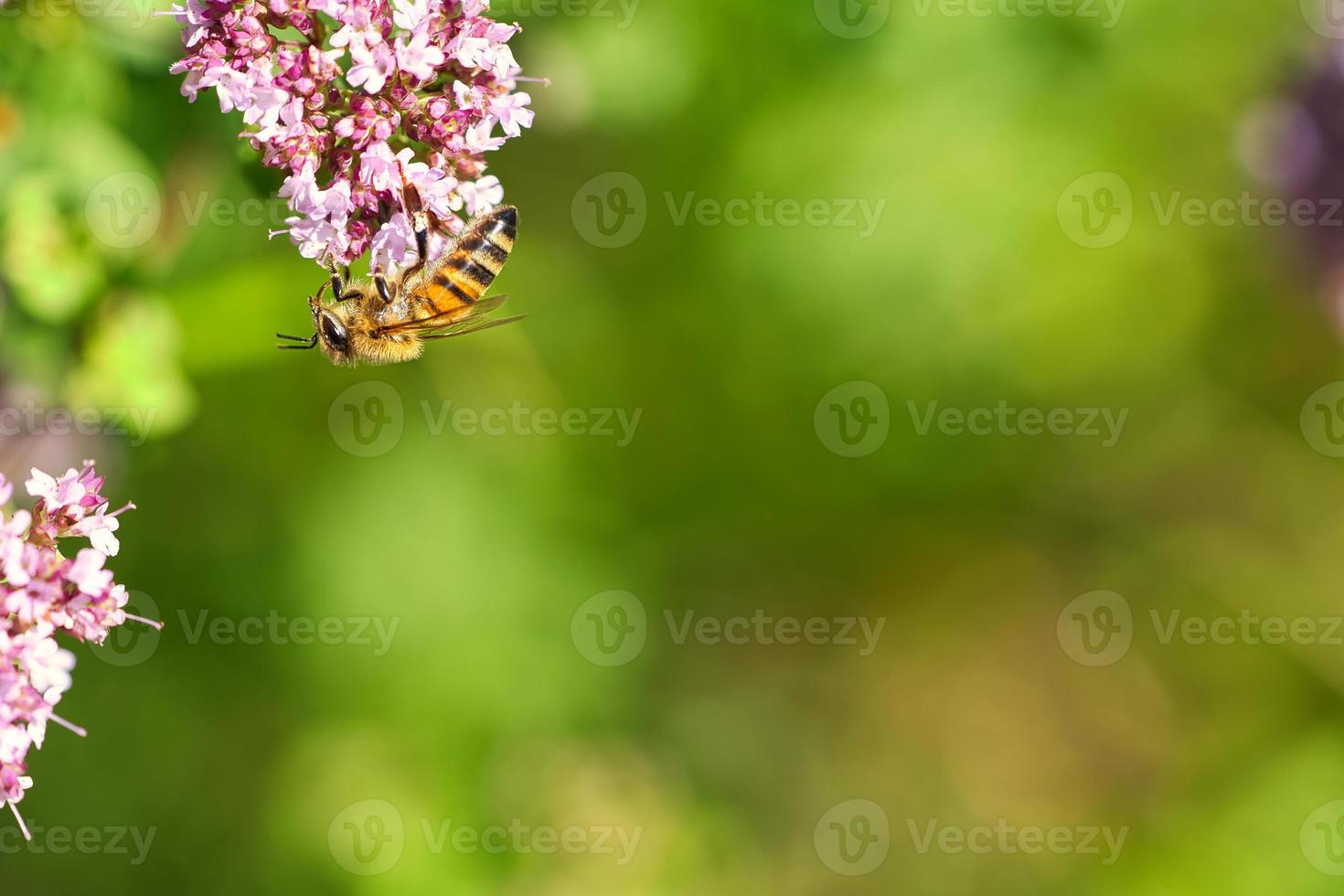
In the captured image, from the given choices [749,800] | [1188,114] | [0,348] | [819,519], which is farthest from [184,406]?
[1188,114]

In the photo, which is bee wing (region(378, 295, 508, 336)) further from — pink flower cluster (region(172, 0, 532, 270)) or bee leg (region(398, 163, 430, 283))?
pink flower cluster (region(172, 0, 532, 270))

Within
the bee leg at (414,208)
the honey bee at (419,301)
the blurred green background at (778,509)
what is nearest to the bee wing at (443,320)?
the honey bee at (419,301)

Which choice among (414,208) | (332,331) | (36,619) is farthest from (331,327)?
(36,619)

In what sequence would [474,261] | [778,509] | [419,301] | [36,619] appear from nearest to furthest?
1. [36,619]
2. [474,261]
3. [419,301]
4. [778,509]

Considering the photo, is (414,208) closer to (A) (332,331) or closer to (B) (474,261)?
(B) (474,261)

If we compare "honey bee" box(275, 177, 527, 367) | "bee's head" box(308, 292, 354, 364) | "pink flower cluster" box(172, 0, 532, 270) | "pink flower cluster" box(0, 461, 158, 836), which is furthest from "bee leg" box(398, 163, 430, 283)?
"pink flower cluster" box(0, 461, 158, 836)

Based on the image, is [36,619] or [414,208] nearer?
[36,619]

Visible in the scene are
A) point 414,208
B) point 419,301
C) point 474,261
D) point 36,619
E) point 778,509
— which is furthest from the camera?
point 778,509
